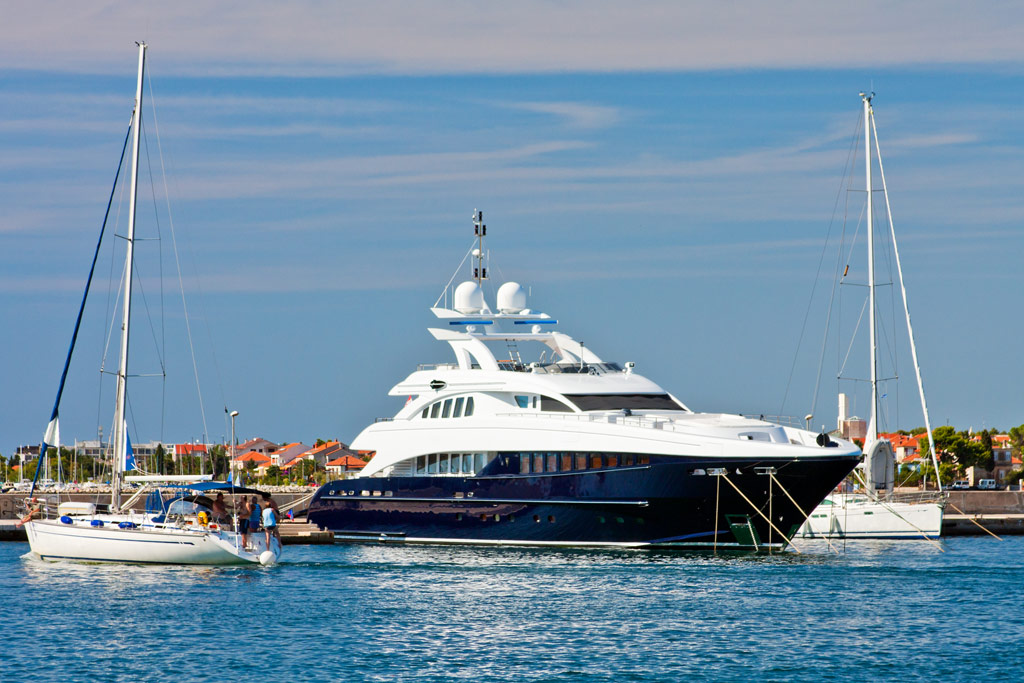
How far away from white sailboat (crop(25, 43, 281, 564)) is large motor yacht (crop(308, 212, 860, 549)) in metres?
6.65

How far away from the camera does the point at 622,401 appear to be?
38.9 meters

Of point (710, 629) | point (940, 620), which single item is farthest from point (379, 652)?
point (940, 620)

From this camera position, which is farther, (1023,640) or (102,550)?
(102,550)

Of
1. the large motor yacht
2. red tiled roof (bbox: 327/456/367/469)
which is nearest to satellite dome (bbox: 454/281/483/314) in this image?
the large motor yacht

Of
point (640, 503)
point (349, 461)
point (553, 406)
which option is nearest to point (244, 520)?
point (553, 406)

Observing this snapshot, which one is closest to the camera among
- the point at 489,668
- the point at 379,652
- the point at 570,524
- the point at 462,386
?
the point at 489,668

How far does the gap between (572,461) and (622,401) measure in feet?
9.94

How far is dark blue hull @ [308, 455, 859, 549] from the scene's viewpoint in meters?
34.9

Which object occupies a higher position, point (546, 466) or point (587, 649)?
point (546, 466)

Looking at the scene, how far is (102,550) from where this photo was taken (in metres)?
34.6

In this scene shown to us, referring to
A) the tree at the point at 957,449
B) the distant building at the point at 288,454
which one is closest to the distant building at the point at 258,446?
the distant building at the point at 288,454

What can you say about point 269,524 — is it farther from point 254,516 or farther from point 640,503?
point 640,503

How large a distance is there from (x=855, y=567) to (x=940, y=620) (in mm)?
8267

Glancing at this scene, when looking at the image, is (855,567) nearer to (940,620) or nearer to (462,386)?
(940,620)
